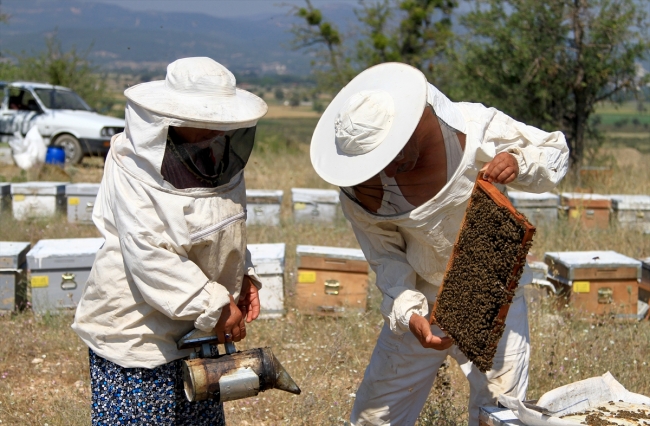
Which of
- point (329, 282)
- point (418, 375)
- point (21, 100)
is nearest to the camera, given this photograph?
point (418, 375)

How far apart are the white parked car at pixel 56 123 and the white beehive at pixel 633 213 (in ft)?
31.7

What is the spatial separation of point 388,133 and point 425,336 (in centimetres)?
84

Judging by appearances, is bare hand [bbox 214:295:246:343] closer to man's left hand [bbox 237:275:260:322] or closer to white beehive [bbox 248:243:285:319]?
man's left hand [bbox 237:275:260:322]

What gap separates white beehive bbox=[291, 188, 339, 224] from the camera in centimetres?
802

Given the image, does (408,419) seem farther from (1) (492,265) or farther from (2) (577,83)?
(2) (577,83)

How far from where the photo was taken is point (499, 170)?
8.61 feet

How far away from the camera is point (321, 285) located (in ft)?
18.6

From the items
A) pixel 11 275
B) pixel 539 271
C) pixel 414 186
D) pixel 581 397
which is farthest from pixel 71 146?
pixel 581 397

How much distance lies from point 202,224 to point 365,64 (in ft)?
48.7

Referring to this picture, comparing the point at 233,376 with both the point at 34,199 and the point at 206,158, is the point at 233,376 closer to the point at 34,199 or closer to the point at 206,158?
the point at 206,158

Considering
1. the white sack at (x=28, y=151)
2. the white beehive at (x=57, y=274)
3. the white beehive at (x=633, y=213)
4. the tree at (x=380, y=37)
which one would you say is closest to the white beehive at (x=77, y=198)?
the white beehive at (x=57, y=274)

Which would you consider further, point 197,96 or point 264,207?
point 264,207

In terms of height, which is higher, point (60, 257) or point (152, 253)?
point (152, 253)

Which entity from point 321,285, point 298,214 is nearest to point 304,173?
point 298,214
